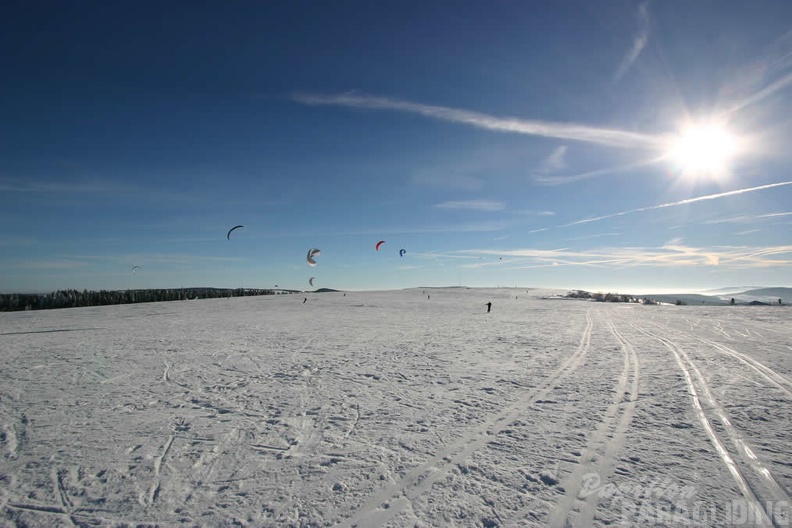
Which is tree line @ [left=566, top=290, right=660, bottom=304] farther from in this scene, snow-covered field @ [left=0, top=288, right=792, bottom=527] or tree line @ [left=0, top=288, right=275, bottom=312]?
tree line @ [left=0, top=288, right=275, bottom=312]

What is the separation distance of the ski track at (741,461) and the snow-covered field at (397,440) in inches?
1.1

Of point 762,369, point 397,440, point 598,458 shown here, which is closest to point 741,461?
point 598,458

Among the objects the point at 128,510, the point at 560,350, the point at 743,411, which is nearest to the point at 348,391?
the point at 128,510

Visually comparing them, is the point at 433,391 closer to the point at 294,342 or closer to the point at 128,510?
the point at 128,510

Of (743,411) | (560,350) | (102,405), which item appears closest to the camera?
(743,411)

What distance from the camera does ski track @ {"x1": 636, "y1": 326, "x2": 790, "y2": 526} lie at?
3.96m

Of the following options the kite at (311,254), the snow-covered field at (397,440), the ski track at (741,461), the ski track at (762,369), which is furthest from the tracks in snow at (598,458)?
the kite at (311,254)

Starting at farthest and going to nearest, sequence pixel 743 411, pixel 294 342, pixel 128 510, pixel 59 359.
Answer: pixel 294 342
pixel 59 359
pixel 743 411
pixel 128 510

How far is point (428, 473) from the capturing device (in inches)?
180

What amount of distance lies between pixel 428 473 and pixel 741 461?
4.16 metres

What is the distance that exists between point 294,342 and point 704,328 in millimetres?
20559

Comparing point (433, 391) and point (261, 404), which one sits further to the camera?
point (433, 391)

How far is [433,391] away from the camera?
811 centimetres

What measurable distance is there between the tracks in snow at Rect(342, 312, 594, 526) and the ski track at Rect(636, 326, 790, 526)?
276 centimetres
